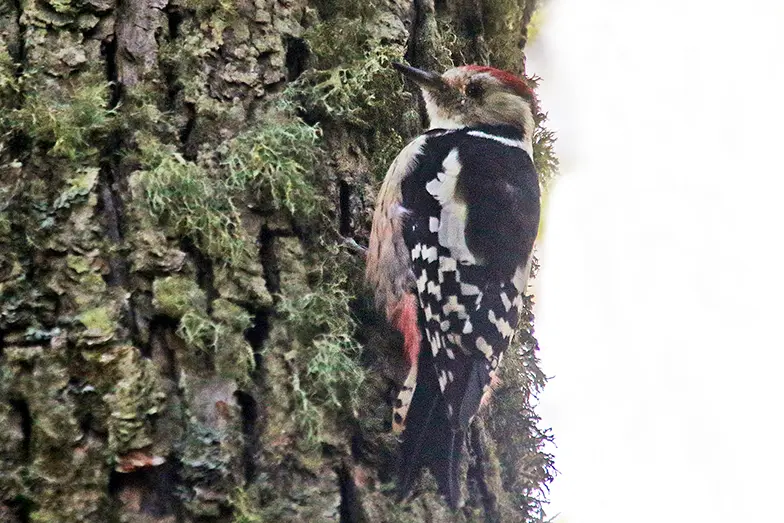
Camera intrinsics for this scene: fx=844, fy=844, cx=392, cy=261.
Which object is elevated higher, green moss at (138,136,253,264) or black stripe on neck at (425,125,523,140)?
black stripe on neck at (425,125,523,140)

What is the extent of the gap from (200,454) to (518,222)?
131 centimetres

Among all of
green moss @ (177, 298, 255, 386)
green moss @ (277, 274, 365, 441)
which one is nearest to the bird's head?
green moss @ (277, 274, 365, 441)

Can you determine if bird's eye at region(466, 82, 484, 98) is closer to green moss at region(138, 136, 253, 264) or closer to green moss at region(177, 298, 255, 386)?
green moss at region(138, 136, 253, 264)

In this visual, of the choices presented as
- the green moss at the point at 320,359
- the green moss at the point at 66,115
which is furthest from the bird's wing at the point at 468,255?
the green moss at the point at 66,115

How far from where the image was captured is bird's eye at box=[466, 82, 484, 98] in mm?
2861

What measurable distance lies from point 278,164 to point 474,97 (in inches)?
40.5

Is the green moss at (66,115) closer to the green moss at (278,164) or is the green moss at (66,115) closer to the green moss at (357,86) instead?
the green moss at (278,164)

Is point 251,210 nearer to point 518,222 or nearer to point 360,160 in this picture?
point 360,160

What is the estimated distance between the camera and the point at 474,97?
2.94 metres

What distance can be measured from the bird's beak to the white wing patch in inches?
9.3

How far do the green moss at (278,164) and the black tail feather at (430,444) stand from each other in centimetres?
61

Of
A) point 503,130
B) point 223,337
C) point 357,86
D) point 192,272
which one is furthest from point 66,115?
point 503,130

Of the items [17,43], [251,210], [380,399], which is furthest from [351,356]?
[17,43]

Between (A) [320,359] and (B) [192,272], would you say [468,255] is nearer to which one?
(A) [320,359]
